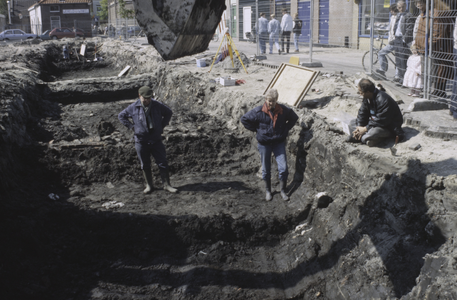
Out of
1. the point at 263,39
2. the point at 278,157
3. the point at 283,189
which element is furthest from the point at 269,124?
the point at 263,39

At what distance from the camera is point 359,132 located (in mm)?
5980

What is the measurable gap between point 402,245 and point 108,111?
10.1m

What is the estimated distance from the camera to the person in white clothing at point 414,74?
7.51m

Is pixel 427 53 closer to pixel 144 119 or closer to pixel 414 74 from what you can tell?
pixel 414 74

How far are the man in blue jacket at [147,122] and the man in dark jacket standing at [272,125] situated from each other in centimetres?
150

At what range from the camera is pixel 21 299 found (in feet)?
15.1

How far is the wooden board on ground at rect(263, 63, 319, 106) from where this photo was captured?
28.3 ft

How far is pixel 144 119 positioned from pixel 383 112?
12.6ft

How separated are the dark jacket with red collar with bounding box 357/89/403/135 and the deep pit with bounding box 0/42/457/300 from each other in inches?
20.7

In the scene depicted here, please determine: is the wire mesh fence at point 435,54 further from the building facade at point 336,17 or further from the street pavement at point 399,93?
the building facade at point 336,17

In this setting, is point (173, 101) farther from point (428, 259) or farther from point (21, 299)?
point (428, 259)

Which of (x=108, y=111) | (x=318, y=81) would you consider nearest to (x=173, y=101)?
(x=108, y=111)

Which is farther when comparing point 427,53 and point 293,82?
point 293,82

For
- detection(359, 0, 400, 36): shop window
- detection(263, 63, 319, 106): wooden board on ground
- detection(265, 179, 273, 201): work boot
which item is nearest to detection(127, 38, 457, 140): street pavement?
detection(359, 0, 400, 36): shop window
